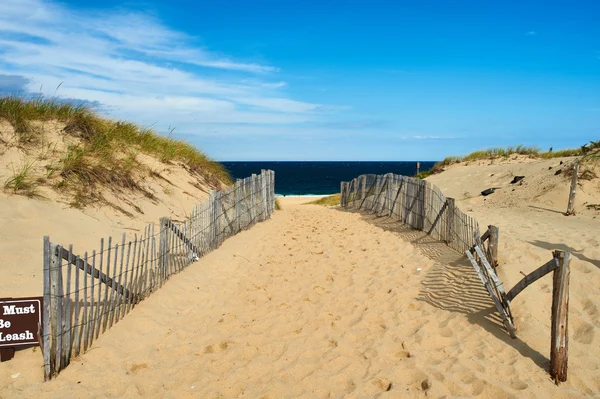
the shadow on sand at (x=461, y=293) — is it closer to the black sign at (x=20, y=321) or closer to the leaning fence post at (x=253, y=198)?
the black sign at (x=20, y=321)

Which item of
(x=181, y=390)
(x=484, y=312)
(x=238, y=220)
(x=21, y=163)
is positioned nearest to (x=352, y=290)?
(x=484, y=312)

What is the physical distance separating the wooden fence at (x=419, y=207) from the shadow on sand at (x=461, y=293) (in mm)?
331

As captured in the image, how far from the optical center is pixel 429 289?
616cm

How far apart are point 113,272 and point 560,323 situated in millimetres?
4615

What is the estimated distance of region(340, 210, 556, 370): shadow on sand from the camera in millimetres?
4469

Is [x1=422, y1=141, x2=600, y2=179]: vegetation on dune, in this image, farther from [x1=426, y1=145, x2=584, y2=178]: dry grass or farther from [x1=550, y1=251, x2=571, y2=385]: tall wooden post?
[x1=550, y1=251, x2=571, y2=385]: tall wooden post

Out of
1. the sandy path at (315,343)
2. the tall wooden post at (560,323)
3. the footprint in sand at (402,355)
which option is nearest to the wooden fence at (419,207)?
the sandy path at (315,343)

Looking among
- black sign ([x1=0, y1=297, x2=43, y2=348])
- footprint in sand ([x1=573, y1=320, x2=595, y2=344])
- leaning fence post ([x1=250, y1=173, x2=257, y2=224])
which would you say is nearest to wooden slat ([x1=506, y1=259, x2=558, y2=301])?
footprint in sand ([x1=573, y1=320, x2=595, y2=344])

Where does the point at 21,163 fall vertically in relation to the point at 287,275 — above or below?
above

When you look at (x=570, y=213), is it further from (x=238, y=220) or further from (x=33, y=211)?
(x=33, y=211)

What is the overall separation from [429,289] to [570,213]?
8.04 metres

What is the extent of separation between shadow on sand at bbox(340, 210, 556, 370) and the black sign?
14.4 feet

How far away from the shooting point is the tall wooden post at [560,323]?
12.3 ft

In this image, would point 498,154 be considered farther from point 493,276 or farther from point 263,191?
point 493,276
